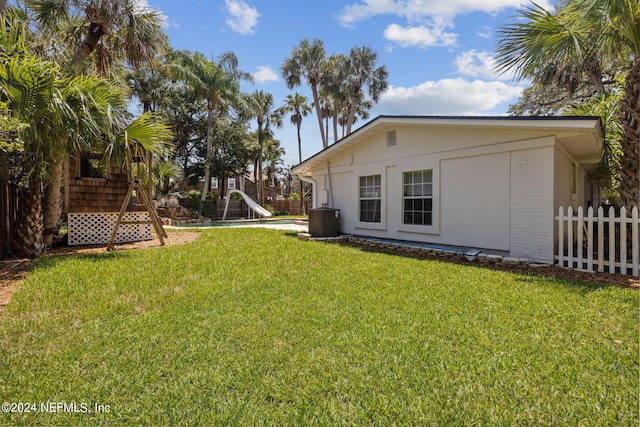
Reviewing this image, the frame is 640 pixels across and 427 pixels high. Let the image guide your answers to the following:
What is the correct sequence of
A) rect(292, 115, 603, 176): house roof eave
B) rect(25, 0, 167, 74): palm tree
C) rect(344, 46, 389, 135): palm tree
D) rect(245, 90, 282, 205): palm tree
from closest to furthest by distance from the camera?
rect(292, 115, 603, 176): house roof eave → rect(25, 0, 167, 74): palm tree → rect(344, 46, 389, 135): palm tree → rect(245, 90, 282, 205): palm tree

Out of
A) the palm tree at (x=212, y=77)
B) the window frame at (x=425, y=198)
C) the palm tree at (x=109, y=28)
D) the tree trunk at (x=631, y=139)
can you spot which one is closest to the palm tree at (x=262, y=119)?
the palm tree at (x=212, y=77)

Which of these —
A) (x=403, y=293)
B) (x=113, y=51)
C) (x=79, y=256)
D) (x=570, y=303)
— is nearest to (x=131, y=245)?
(x=79, y=256)

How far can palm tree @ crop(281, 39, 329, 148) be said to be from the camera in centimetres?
2672

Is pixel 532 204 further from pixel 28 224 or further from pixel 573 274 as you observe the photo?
pixel 28 224

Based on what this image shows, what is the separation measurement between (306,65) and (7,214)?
24.2 m

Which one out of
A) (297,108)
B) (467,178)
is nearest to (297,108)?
(297,108)

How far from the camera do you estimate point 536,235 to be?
22.3 ft

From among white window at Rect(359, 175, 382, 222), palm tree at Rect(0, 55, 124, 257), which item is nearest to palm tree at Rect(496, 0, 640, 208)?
white window at Rect(359, 175, 382, 222)

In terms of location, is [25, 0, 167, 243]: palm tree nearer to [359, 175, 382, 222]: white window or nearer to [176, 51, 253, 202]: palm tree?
[359, 175, 382, 222]: white window

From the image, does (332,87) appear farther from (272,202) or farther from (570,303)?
(570,303)

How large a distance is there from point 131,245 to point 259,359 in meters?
7.99

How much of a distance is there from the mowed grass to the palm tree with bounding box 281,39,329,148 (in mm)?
23294

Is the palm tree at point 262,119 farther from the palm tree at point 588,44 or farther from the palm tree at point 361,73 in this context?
the palm tree at point 588,44

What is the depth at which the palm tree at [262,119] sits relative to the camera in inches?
1157
